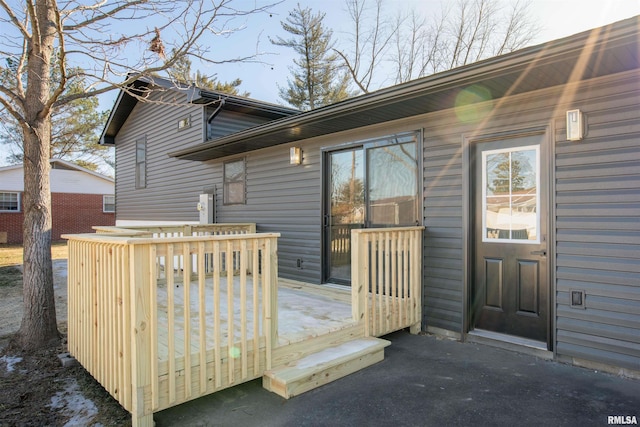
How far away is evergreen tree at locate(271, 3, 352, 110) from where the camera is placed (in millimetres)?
16016

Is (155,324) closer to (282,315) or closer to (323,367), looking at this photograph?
(323,367)

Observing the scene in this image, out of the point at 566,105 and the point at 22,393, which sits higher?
the point at 566,105

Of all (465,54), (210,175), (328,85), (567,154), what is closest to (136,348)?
(567,154)

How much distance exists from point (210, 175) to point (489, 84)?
19.0 feet

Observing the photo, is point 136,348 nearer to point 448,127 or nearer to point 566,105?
point 448,127

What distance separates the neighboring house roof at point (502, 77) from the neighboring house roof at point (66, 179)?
15975 mm

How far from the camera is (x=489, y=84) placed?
130 inches

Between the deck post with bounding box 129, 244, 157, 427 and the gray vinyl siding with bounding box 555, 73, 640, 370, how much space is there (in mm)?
3221

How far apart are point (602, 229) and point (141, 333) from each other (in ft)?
11.4

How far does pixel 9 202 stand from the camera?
1636 cm

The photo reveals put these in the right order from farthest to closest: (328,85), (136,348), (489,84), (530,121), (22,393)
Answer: (328,85) < (530,121) < (489,84) < (22,393) < (136,348)

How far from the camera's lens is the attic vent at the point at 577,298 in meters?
3.25

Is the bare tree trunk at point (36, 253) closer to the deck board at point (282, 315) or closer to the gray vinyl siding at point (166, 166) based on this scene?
the deck board at point (282, 315)

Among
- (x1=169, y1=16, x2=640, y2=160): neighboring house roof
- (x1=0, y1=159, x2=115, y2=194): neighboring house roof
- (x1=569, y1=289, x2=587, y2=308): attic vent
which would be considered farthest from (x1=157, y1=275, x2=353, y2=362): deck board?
(x1=0, y1=159, x2=115, y2=194): neighboring house roof
